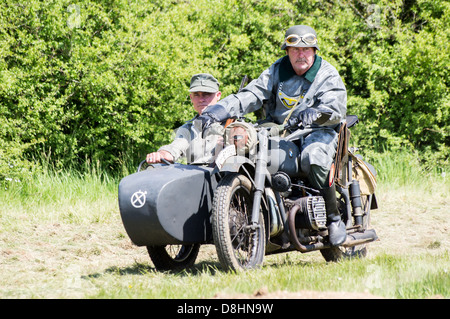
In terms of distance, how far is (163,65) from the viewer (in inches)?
498

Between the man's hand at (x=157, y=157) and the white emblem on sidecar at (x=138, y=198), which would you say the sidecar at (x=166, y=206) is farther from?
the man's hand at (x=157, y=157)

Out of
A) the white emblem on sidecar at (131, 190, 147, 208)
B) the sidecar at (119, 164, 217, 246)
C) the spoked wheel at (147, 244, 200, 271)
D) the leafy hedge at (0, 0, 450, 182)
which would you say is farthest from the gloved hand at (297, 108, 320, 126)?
the leafy hedge at (0, 0, 450, 182)

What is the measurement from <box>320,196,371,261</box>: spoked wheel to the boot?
1.25 feet

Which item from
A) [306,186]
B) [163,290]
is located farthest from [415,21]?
[163,290]

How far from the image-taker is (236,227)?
5.42m

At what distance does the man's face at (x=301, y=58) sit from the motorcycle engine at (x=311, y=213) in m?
1.16

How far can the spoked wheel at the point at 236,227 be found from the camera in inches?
199

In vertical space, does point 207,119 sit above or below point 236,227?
above

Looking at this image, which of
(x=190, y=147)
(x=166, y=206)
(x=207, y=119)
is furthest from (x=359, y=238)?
(x=166, y=206)

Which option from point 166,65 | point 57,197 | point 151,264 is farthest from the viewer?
point 166,65

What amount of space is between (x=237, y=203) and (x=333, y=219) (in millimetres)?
1050

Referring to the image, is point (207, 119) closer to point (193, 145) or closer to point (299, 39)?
point (193, 145)

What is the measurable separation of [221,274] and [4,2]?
29.7 ft
